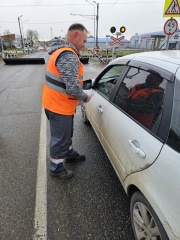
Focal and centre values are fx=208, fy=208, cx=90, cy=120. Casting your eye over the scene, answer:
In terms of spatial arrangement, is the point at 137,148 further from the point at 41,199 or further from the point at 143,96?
the point at 41,199

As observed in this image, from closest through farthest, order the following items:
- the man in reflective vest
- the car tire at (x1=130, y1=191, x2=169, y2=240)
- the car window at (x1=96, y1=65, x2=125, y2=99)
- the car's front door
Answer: the car tire at (x1=130, y1=191, x2=169, y2=240) → the man in reflective vest → the car's front door → the car window at (x1=96, y1=65, x2=125, y2=99)

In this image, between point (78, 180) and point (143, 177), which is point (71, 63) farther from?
point (78, 180)

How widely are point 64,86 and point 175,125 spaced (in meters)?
1.35

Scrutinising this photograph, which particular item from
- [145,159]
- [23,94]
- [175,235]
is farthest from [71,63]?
[23,94]

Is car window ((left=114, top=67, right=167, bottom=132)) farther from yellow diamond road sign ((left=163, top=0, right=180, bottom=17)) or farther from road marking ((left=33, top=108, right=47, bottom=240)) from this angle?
yellow diamond road sign ((left=163, top=0, right=180, bottom=17))

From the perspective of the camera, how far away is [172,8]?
6539mm

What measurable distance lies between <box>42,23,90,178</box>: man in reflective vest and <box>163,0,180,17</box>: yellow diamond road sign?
18.0 feet

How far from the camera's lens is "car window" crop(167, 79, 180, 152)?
137 centimetres

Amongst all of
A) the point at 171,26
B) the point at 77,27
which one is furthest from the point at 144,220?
the point at 171,26

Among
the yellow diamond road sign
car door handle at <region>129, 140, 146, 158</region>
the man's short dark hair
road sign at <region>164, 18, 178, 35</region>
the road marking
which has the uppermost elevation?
the yellow diamond road sign

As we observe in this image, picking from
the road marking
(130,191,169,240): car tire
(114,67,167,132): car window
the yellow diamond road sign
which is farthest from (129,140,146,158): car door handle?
the yellow diamond road sign

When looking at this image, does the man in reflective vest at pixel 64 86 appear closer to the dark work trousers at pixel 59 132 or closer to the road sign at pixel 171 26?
the dark work trousers at pixel 59 132

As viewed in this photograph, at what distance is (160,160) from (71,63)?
52.7 inches

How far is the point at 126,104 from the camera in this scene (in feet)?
7.07
